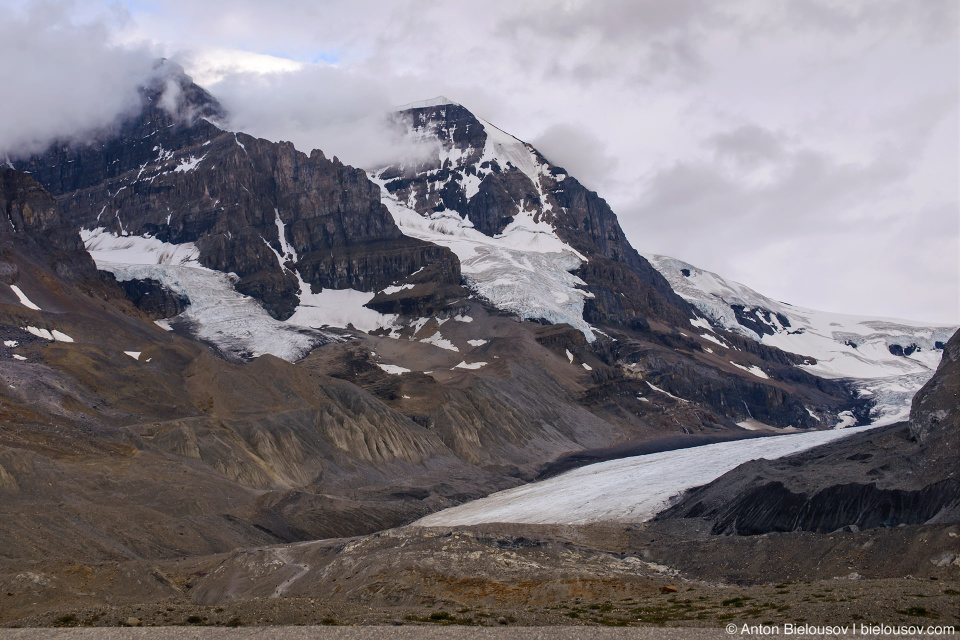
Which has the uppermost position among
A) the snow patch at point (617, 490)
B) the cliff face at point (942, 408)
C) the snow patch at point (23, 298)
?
the snow patch at point (23, 298)

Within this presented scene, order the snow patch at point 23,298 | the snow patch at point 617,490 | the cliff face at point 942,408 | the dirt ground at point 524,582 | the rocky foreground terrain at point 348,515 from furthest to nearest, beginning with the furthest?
the snow patch at point 23,298
the snow patch at point 617,490
the cliff face at point 942,408
the rocky foreground terrain at point 348,515
the dirt ground at point 524,582

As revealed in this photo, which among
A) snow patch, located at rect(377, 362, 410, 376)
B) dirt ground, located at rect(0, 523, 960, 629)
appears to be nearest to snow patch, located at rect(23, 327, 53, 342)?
snow patch, located at rect(377, 362, 410, 376)

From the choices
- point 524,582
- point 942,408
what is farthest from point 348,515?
point 942,408

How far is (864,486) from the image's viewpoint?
66.7 metres

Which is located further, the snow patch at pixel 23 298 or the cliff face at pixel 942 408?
the snow patch at pixel 23 298

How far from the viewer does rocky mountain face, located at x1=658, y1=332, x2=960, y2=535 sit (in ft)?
206

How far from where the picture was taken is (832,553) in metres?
54.1

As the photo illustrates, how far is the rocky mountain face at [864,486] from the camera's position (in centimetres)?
6266

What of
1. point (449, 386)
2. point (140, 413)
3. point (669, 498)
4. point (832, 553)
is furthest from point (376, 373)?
point (832, 553)

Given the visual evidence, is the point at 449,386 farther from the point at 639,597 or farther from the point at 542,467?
the point at 639,597

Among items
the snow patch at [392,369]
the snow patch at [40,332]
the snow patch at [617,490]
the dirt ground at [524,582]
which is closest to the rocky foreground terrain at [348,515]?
the dirt ground at [524,582]

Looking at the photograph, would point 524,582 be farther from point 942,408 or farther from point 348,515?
point 348,515

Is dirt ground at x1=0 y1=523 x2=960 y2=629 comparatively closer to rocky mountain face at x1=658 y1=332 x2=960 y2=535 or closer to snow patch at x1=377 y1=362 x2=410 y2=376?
rocky mountain face at x1=658 y1=332 x2=960 y2=535

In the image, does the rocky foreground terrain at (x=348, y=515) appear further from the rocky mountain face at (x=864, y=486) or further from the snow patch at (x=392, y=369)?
the snow patch at (x=392, y=369)
